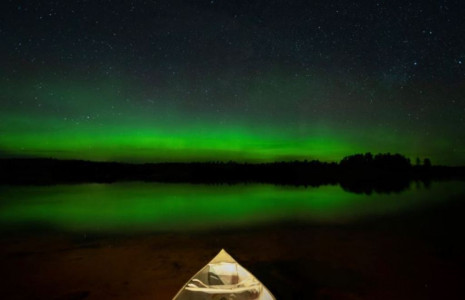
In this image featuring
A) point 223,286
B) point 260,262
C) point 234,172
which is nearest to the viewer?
point 223,286

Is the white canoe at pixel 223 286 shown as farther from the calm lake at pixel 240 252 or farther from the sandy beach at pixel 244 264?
the calm lake at pixel 240 252

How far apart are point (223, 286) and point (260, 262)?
3.55 meters

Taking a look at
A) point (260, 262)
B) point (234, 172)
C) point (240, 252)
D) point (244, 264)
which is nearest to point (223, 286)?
point (244, 264)

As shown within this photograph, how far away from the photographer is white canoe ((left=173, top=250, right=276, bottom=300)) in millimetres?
4309

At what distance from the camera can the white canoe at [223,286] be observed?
170 inches

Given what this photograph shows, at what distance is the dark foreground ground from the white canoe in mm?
1069

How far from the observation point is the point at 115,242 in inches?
415

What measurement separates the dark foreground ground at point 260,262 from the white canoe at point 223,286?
107 cm

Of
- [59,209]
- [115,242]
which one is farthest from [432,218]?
[59,209]

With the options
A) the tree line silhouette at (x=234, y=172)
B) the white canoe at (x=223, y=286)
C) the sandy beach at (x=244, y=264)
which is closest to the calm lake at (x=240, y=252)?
the sandy beach at (x=244, y=264)

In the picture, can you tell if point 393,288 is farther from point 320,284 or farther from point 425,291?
point 320,284

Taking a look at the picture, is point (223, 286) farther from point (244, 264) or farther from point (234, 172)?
point (234, 172)

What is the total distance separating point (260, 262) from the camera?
313 inches

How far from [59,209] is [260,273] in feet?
51.3
